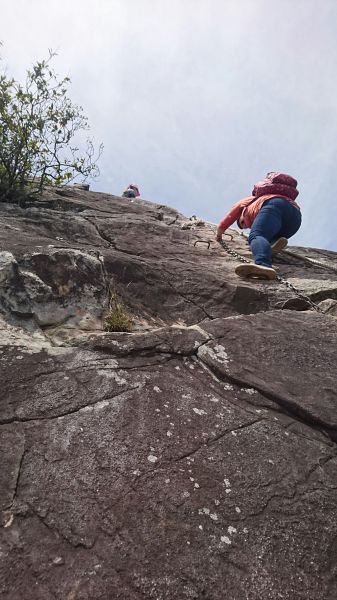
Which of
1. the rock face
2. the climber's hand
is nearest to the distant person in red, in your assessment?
the climber's hand

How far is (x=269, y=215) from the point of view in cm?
761

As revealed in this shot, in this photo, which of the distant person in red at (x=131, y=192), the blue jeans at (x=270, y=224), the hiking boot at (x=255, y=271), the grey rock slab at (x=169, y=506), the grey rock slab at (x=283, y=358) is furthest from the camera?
the distant person in red at (x=131, y=192)

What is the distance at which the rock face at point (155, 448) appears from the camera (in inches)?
89.4

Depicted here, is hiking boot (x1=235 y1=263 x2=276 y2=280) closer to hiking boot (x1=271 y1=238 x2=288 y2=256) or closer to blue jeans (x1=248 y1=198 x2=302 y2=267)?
blue jeans (x1=248 y1=198 x2=302 y2=267)

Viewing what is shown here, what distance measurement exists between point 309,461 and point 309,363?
119cm

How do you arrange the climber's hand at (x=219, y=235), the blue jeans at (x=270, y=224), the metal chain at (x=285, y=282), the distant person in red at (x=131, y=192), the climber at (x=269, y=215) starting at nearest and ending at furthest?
1. the metal chain at (x=285, y=282)
2. the blue jeans at (x=270, y=224)
3. the climber at (x=269, y=215)
4. the climber's hand at (x=219, y=235)
5. the distant person in red at (x=131, y=192)

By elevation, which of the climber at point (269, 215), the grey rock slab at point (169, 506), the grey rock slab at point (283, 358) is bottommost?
the grey rock slab at point (169, 506)

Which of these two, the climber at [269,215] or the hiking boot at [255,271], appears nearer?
the hiking boot at [255,271]

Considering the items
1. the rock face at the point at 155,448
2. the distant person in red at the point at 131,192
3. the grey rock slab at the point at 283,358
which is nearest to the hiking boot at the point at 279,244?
the rock face at the point at 155,448

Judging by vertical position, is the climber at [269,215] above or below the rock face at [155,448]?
above

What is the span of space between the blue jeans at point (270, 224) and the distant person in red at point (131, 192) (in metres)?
11.9

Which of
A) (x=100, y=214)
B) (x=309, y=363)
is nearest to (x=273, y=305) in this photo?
(x=309, y=363)

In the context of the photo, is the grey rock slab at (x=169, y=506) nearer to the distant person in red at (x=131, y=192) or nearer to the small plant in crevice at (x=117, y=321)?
the small plant in crevice at (x=117, y=321)

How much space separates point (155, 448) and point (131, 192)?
17.3m
